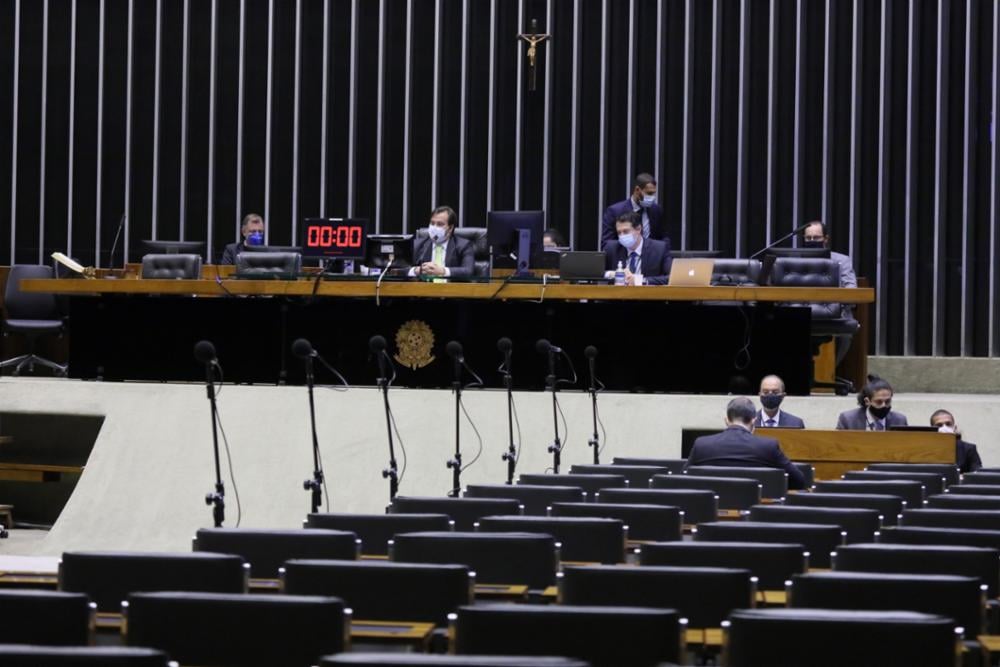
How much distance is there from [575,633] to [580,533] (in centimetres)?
183

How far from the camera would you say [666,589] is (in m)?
3.74

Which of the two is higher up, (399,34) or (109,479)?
(399,34)

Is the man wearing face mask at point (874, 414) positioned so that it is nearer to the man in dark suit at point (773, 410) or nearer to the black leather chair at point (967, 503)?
the man in dark suit at point (773, 410)

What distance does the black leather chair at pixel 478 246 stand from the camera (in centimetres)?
1067

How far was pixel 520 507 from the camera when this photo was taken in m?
5.81

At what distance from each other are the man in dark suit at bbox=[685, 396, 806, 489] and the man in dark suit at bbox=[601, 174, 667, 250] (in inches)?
155

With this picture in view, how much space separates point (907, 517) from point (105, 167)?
10.1m

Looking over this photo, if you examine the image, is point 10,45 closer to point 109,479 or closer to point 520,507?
point 109,479

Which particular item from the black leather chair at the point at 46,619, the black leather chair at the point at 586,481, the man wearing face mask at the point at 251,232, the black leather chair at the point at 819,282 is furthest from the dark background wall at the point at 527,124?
the black leather chair at the point at 46,619

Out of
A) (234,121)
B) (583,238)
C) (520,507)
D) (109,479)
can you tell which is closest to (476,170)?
(583,238)

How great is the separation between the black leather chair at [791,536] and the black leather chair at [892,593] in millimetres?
1104

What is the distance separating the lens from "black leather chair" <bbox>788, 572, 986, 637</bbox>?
3.53 meters

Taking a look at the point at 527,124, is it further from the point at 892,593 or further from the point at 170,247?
the point at 892,593

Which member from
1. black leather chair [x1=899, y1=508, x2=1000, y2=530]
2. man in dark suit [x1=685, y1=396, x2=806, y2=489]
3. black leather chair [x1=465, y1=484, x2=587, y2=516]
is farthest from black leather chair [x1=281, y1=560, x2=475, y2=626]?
man in dark suit [x1=685, y1=396, x2=806, y2=489]
